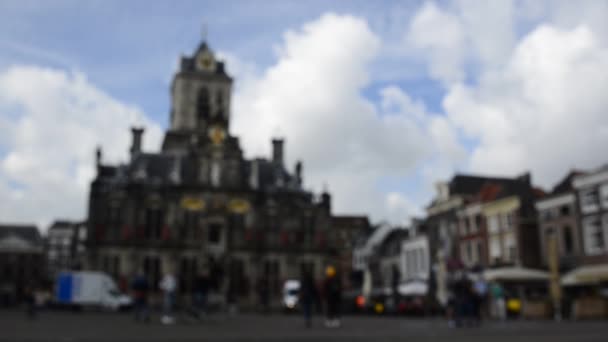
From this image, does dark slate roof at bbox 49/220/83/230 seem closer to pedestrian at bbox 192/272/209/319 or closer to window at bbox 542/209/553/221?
window at bbox 542/209/553/221

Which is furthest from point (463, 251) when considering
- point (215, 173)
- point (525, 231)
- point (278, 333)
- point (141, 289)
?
point (278, 333)

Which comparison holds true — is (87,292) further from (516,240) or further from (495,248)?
(516,240)

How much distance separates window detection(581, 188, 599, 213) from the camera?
3756 centimetres

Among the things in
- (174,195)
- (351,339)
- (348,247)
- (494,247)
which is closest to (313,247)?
(174,195)

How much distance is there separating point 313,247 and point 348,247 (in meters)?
29.8

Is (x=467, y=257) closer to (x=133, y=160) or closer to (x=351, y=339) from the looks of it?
(x=133, y=160)

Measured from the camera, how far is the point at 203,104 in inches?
2499

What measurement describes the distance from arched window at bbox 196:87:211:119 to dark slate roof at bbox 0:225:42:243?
4306 cm

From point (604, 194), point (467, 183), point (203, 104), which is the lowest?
point (604, 194)

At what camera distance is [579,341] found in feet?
34.7

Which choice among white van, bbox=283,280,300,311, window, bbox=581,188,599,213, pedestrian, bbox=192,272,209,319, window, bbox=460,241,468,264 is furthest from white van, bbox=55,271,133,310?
window, bbox=581,188,599,213

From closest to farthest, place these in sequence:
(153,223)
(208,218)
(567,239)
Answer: (567,239)
(153,223)
(208,218)

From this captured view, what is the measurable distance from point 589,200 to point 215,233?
31.1 metres

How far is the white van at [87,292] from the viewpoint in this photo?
38.8 metres
